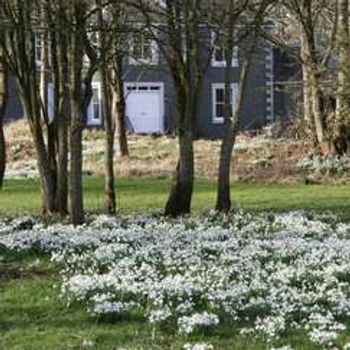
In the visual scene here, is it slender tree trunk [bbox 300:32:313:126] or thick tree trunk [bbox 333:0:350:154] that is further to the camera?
slender tree trunk [bbox 300:32:313:126]

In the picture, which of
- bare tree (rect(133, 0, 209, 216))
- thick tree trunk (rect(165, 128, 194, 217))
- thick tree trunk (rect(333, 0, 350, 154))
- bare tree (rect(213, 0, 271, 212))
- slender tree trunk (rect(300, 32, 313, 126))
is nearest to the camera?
bare tree (rect(133, 0, 209, 216))

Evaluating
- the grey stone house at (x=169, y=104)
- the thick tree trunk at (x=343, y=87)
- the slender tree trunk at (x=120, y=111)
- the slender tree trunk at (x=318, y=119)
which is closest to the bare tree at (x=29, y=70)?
the thick tree trunk at (x=343, y=87)

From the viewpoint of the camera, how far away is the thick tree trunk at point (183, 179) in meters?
19.3

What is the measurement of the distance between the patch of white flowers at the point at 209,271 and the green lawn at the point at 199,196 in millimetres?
5824

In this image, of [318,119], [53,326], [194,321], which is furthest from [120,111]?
[194,321]

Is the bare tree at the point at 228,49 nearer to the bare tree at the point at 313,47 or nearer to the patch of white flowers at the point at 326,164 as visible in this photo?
the bare tree at the point at 313,47

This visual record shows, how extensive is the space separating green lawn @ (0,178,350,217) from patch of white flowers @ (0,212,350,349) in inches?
229

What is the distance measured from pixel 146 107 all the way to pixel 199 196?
3395 cm

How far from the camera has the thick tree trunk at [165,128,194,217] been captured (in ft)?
63.3

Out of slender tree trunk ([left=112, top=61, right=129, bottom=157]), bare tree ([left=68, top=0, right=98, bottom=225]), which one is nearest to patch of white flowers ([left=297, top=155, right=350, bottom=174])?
slender tree trunk ([left=112, top=61, right=129, bottom=157])

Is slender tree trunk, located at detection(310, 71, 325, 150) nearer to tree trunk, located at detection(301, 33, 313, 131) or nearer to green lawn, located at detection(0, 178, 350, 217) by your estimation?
tree trunk, located at detection(301, 33, 313, 131)

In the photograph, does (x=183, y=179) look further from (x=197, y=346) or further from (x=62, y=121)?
(x=197, y=346)

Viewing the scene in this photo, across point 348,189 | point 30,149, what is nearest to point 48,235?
point 348,189

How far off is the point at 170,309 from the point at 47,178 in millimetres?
11930
